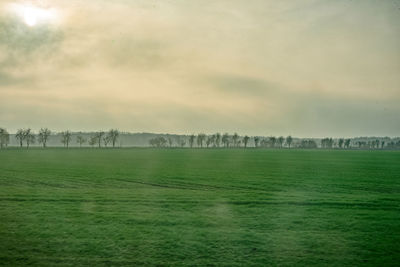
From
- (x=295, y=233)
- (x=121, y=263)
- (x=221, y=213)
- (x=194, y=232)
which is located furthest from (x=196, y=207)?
(x=121, y=263)

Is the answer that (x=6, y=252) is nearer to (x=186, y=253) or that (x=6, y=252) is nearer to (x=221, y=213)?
(x=186, y=253)

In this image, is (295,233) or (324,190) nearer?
(295,233)

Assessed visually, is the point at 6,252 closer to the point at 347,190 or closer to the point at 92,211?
the point at 92,211

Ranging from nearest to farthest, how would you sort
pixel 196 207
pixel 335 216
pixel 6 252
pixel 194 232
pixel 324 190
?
1. pixel 6 252
2. pixel 194 232
3. pixel 335 216
4. pixel 196 207
5. pixel 324 190

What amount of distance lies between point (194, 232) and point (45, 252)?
513cm

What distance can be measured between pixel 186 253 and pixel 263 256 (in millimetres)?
2346

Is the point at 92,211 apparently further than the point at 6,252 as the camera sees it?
Yes

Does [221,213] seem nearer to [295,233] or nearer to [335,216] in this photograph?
[295,233]

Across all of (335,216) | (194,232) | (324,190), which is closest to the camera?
(194,232)

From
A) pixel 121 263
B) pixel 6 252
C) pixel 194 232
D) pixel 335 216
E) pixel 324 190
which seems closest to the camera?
pixel 121 263

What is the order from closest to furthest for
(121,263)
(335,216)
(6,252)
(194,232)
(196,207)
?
1. (121,263)
2. (6,252)
3. (194,232)
4. (335,216)
5. (196,207)

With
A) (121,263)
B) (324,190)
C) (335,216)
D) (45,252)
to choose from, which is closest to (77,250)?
(45,252)

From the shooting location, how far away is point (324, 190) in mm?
25250

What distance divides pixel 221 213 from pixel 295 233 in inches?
169
